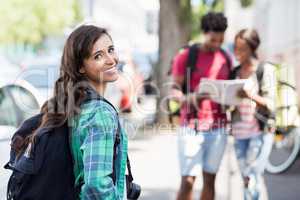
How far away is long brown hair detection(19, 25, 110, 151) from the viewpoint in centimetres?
231

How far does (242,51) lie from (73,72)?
2408mm

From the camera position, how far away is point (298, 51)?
1666 cm

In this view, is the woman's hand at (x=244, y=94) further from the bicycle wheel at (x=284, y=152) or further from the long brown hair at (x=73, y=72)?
the bicycle wheel at (x=284, y=152)

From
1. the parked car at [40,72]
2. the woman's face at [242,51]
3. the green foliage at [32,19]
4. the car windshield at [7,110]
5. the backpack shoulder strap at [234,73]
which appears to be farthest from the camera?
the green foliage at [32,19]

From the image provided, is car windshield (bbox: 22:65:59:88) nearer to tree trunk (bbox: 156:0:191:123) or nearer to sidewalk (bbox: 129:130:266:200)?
sidewalk (bbox: 129:130:266:200)

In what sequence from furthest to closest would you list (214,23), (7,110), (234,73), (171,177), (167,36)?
(167,36) → (171,177) → (7,110) → (234,73) → (214,23)

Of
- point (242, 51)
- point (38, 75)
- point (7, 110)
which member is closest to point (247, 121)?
point (242, 51)

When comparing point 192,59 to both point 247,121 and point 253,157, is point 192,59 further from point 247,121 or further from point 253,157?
point 253,157

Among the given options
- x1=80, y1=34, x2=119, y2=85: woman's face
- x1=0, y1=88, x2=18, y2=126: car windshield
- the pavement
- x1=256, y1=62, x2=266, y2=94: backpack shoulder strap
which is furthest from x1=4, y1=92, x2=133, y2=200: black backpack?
x1=0, y1=88, x2=18, y2=126: car windshield

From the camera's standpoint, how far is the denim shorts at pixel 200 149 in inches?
175

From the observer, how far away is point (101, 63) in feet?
7.79

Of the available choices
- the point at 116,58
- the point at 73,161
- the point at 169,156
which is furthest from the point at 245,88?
the point at 169,156

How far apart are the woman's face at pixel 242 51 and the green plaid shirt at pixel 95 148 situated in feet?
7.89

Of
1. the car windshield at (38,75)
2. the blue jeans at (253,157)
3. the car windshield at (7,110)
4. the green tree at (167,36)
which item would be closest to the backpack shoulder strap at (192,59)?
the blue jeans at (253,157)
